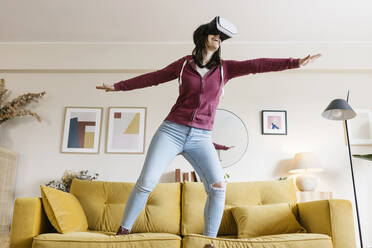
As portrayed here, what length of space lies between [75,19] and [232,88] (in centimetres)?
201

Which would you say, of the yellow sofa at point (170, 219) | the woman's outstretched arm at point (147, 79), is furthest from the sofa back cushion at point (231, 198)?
the woman's outstretched arm at point (147, 79)

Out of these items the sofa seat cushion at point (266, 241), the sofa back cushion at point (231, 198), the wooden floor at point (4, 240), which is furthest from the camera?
the wooden floor at point (4, 240)

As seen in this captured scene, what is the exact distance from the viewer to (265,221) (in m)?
2.49

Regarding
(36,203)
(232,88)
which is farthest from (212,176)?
(232,88)

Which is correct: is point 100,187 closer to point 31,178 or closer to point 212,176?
point 212,176

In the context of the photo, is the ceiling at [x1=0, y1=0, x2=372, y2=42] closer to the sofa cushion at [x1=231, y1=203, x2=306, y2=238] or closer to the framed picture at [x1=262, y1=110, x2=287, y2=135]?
the framed picture at [x1=262, y1=110, x2=287, y2=135]

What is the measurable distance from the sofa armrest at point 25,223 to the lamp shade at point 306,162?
267cm

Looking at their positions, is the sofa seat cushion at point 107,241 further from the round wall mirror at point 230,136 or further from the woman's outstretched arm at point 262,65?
the round wall mirror at point 230,136

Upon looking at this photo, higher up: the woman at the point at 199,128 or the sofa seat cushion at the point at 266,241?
the woman at the point at 199,128

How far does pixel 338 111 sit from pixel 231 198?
170cm

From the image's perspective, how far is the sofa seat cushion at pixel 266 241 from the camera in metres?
1.77

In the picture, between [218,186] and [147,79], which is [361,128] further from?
[147,79]

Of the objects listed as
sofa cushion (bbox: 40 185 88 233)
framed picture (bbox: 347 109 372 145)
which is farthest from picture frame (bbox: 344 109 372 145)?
sofa cushion (bbox: 40 185 88 233)

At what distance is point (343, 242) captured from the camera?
211 cm
